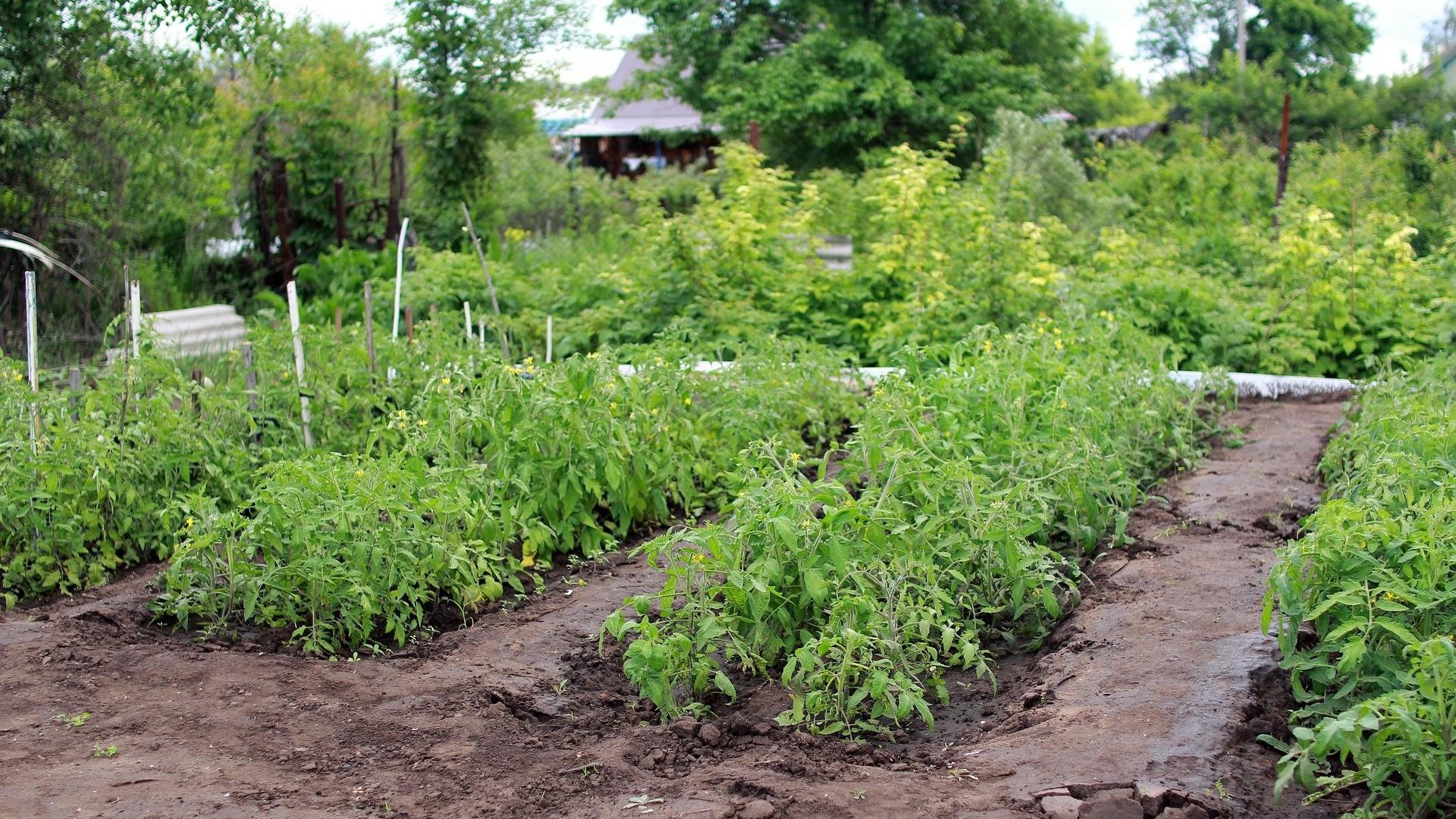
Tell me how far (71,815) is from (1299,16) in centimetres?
3973

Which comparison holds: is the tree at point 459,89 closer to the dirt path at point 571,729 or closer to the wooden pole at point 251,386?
the wooden pole at point 251,386

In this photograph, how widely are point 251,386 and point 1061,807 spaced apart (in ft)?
16.2

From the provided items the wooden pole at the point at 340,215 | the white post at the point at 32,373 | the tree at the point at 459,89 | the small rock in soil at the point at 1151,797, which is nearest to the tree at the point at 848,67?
the tree at the point at 459,89

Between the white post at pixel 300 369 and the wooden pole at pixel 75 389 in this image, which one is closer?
the wooden pole at pixel 75 389

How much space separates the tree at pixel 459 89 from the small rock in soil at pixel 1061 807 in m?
12.0

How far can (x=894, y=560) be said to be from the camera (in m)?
4.16

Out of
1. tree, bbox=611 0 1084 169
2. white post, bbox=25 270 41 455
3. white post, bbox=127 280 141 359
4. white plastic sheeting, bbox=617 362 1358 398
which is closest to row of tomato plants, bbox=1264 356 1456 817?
white plastic sheeting, bbox=617 362 1358 398

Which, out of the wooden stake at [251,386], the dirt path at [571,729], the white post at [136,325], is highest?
the white post at [136,325]

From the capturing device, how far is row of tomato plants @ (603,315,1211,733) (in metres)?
3.91

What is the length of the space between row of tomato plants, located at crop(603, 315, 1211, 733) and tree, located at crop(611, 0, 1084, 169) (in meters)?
14.2

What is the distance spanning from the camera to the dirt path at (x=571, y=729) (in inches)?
129

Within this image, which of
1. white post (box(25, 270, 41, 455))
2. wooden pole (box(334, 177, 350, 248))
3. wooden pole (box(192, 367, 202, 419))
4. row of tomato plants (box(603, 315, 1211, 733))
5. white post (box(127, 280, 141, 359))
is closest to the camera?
row of tomato plants (box(603, 315, 1211, 733))

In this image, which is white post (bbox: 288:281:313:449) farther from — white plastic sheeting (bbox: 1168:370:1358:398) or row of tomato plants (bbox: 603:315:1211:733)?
white plastic sheeting (bbox: 1168:370:1358:398)

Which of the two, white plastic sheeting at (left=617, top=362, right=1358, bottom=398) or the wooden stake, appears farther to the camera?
white plastic sheeting at (left=617, top=362, right=1358, bottom=398)
